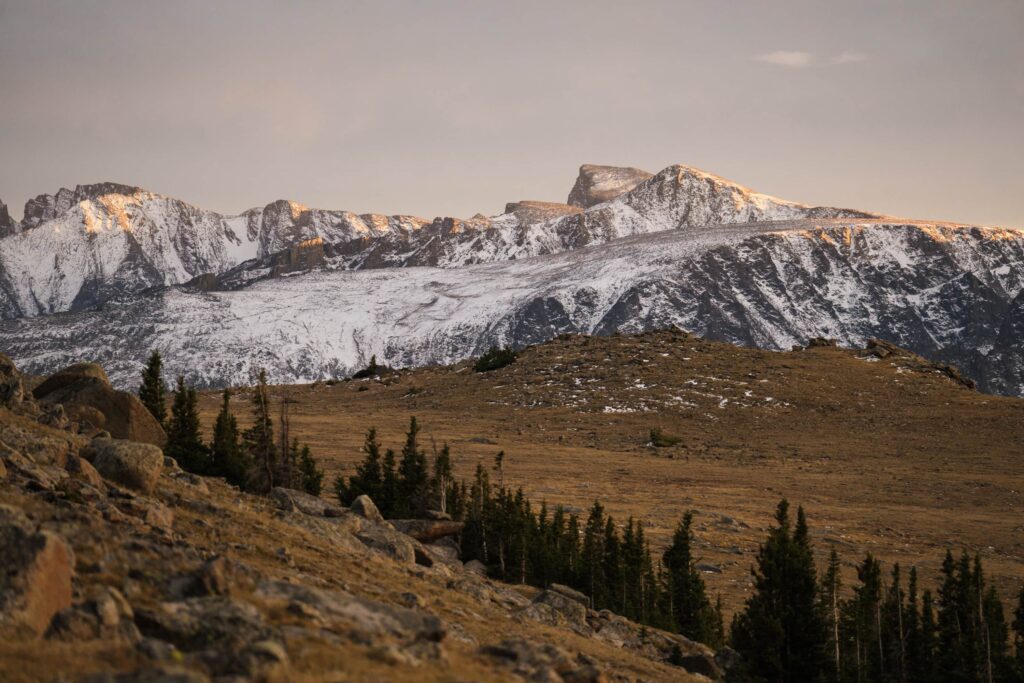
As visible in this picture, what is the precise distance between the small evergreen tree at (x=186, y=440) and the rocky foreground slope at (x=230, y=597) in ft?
64.3

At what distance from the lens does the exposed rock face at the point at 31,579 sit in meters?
14.8

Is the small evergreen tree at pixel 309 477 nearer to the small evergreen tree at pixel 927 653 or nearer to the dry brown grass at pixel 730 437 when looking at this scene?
the dry brown grass at pixel 730 437

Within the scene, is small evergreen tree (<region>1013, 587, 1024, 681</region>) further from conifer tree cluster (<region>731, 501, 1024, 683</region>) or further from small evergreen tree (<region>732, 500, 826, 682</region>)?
small evergreen tree (<region>732, 500, 826, 682</region>)

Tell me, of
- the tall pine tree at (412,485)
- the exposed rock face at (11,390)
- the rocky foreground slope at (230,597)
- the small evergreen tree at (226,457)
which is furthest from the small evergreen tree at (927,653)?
the exposed rock face at (11,390)

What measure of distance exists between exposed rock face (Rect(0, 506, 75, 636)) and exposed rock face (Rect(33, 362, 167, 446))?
36.0m

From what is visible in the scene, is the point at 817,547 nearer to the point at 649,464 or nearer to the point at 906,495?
the point at 906,495

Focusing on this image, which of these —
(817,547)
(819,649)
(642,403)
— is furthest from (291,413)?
(819,649)

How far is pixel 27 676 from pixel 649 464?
87.3 metres

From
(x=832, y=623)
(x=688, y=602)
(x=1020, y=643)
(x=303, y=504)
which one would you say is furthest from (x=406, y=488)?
(x=1020, y=643)

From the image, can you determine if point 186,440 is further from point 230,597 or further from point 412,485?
point 230,597

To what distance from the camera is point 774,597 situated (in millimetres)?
42156

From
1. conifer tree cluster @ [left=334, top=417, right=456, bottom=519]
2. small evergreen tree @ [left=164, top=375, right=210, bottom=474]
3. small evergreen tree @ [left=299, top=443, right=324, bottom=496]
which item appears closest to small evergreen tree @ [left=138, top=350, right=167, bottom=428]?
small evergreen tree @ [left=164, top=375, right=210, bottom=474]

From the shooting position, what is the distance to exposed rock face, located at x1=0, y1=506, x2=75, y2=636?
14796 mm

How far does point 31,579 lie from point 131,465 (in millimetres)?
15755
